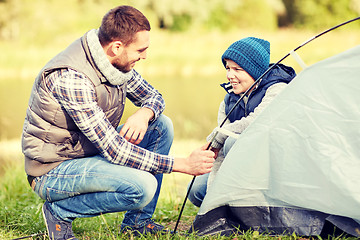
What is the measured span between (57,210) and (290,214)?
1165mm

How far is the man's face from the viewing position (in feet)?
8.12

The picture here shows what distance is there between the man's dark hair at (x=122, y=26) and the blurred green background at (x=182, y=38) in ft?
15.5

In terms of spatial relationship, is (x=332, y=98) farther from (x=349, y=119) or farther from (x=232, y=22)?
(x=232, y=22)

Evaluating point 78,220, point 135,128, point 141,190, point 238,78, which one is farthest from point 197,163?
point 78,220

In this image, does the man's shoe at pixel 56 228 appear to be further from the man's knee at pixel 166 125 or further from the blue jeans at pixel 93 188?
the man's knee at pixel 166 125

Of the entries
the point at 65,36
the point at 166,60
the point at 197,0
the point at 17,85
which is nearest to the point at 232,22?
the point at 197,0

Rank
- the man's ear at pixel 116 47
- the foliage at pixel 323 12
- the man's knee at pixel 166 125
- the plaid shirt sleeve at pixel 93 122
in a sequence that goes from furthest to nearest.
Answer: the foliage at pixel 323 12 → the man's knee at pixel 166 125 → the man's ear at pixel 116 47 → the plaid shirt sleeve at pixel 93 122

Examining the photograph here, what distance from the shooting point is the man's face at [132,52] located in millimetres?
2475

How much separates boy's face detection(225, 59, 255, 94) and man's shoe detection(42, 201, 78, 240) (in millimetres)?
1145

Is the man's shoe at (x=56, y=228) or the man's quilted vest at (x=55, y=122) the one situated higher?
the man's quilted vest at (x=55, y=122)

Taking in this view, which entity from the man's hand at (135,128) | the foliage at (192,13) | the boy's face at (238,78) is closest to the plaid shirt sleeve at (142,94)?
the man's hand at (135,128)

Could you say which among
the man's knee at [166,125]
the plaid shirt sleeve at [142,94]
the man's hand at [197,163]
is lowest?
the man's hand at [197,163]

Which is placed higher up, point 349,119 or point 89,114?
point 89,114

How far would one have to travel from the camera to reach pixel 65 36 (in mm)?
18453
